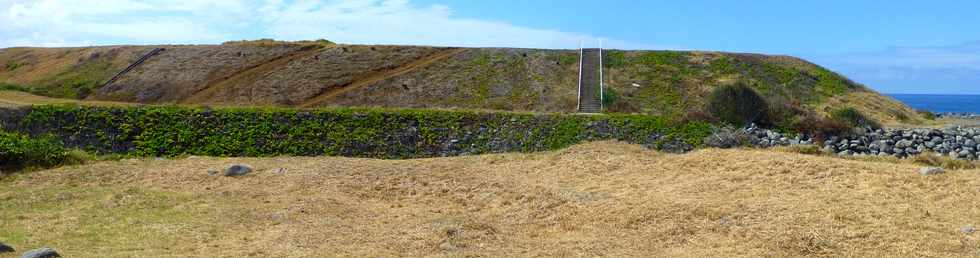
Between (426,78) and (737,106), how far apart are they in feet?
53.2

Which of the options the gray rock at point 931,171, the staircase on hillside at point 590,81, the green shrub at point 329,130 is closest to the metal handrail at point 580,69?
the staircase on hillside at point 590,81

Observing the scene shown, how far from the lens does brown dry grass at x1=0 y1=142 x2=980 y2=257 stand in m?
9.01

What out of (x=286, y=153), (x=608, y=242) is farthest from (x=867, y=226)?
(x=286, y=153)

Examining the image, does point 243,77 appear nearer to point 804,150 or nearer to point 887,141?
point 804,150

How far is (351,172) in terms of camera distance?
1496cm

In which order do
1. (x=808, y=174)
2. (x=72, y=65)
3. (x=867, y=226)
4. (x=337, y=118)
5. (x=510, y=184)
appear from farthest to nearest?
(x=72, y=65)
(x=337, y=118)
(x=510, y=184)
(x=808, y=174)
(x=867, y=226)

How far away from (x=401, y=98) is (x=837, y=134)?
1760 centimetres

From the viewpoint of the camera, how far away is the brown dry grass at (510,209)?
9008mm

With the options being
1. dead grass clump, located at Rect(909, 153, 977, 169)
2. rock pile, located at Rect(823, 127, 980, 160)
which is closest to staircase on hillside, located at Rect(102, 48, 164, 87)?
rock pile, located at Rect(823, 127, 980, 160)

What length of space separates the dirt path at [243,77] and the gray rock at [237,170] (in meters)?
17.3

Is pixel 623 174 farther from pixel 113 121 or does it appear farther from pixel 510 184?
pixel 113 121

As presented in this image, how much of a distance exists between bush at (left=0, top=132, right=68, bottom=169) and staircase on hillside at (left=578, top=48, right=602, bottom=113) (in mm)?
17322

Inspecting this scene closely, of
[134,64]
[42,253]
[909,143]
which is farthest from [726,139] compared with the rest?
[134,64]

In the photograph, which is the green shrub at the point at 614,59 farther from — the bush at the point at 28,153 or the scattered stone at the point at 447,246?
the scattered stone at the point at 447,246
